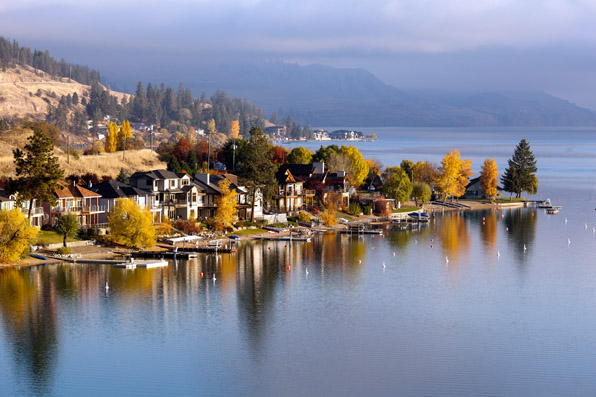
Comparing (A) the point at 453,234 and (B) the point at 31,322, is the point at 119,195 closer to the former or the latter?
(B) the point at 31,322

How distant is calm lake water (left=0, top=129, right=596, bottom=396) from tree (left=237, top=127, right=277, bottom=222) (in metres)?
14.6

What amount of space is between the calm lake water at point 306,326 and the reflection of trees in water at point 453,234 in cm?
368

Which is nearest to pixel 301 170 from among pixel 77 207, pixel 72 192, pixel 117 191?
pixel 117 191

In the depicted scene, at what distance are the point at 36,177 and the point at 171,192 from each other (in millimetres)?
18667

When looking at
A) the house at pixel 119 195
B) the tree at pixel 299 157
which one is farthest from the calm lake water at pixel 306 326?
the tree at pixel 299 157

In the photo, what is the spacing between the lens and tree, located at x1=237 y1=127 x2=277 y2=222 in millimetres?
102375

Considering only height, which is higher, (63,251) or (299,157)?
(299,157)

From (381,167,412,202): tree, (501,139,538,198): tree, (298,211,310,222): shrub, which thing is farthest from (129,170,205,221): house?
(501,139,538,198): tree

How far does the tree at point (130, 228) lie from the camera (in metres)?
80.0

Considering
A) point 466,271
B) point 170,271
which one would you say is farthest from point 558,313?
point 170,271

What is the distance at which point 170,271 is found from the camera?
240 ft

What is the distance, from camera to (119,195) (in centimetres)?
8888

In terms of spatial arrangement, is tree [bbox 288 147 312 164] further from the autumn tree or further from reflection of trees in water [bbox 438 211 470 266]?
reflection of trees in water [bbox 438 211 470 266]

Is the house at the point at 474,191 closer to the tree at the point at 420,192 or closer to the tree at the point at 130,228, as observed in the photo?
the tree at the point at 420,192
